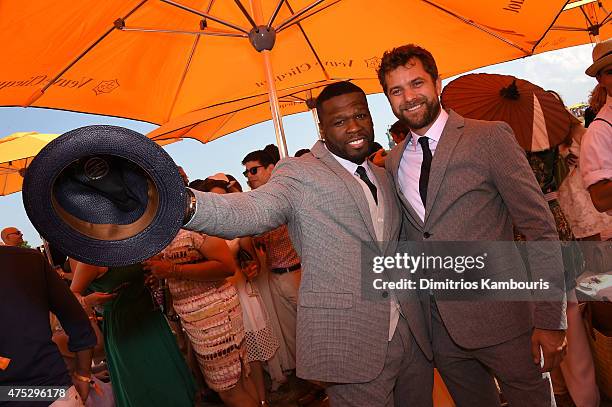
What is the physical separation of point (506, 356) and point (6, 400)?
2.11 meters

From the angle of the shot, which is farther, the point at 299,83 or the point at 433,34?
the point at 299,83

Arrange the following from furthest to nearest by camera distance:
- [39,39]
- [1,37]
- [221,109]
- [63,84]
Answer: [221,109] < [63,84] < [39,39] < [1,37]

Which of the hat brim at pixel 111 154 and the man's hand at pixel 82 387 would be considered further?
the man's hand at pixel 82 387

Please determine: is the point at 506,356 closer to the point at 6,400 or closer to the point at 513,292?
the point at 513,292

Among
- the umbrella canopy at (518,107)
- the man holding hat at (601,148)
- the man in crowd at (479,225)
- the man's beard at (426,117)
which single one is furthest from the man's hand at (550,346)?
the umbrella canopy at (518,107)

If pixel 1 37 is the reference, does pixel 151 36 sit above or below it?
above

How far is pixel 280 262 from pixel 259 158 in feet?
3.59

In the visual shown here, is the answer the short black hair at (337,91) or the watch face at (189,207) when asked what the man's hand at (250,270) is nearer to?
the short black hair at (337,91)

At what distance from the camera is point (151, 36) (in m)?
4.73

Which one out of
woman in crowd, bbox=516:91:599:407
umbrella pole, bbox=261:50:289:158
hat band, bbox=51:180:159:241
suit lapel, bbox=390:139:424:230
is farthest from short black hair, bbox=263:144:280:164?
hat band, bbox=51:180:159:241

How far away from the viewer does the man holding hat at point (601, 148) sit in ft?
8.74

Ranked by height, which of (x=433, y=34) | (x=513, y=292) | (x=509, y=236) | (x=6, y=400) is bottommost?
(x=6, y=400)

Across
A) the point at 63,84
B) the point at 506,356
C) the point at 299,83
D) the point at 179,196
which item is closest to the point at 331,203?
the point at 179,196

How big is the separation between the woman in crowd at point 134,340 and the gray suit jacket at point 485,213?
2284mm
